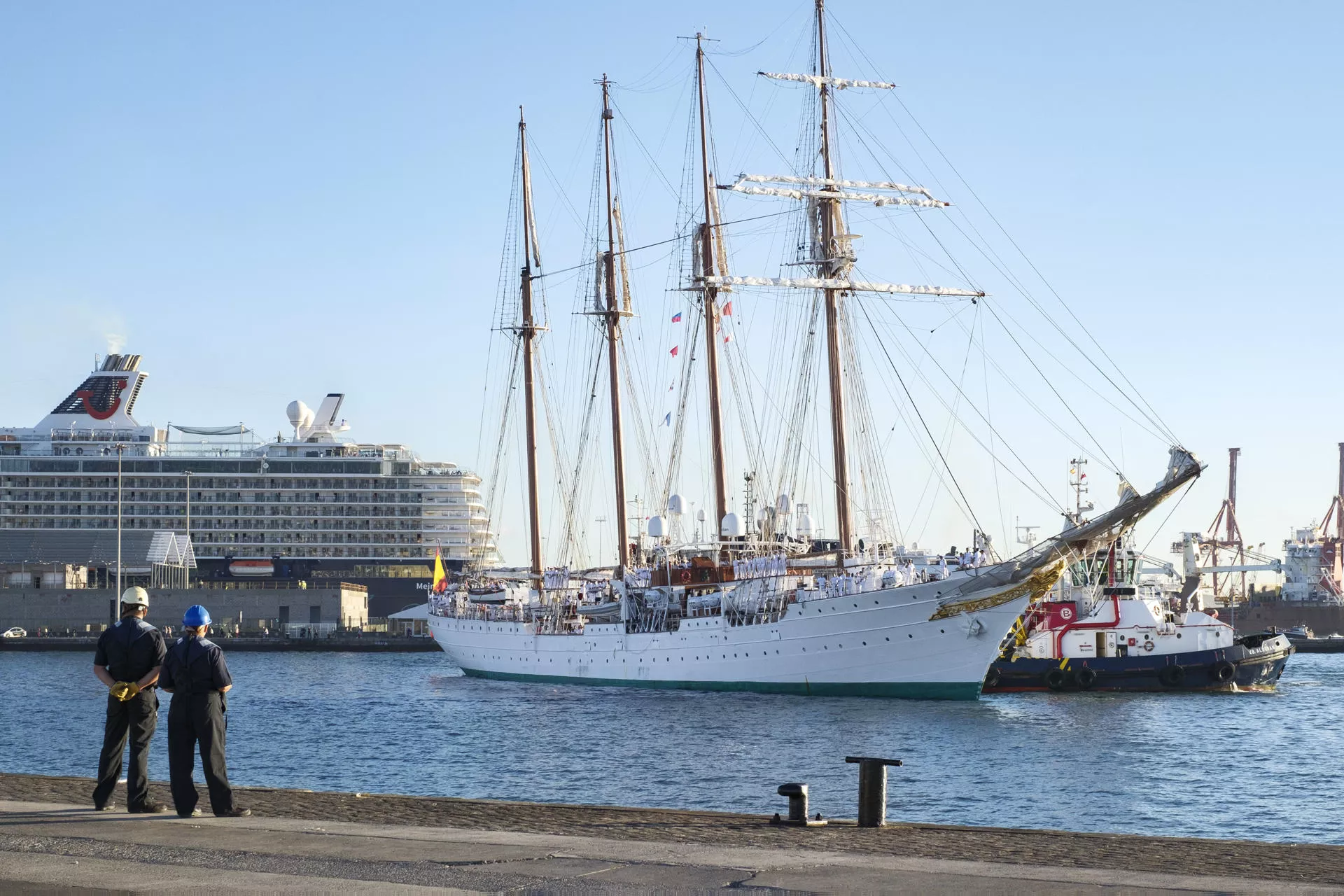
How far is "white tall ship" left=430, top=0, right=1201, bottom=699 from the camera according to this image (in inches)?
1704

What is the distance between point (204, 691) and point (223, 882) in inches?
127

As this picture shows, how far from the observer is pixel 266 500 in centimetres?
10675

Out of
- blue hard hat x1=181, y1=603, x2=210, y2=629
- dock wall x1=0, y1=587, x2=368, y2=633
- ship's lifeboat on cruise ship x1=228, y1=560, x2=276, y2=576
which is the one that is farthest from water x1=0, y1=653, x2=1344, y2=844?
ship's lifeboat on cruise ship x1=228, y1=560, x2=276, y2=576

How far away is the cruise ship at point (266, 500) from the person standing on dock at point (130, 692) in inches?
3667

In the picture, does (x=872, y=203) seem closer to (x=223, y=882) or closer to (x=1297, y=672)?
(x=1297, y=672)

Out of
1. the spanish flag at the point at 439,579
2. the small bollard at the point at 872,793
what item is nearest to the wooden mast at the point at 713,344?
the spanish flag at the point at 439,579

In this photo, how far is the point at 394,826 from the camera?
11.6m

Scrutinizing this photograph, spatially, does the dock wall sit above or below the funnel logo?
below

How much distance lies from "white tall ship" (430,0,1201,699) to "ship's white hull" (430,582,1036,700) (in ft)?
0.17

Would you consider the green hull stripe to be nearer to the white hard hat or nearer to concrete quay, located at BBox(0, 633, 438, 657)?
the white hard hat

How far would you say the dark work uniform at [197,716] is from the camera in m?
11.6

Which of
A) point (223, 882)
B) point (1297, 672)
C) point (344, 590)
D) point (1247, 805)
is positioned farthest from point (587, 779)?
point (344, 590)

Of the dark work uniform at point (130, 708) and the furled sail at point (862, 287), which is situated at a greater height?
the furled sail at point (862, 287)

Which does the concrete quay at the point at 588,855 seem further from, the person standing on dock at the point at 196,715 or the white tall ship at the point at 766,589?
the white tall ship at the point at 766,589
